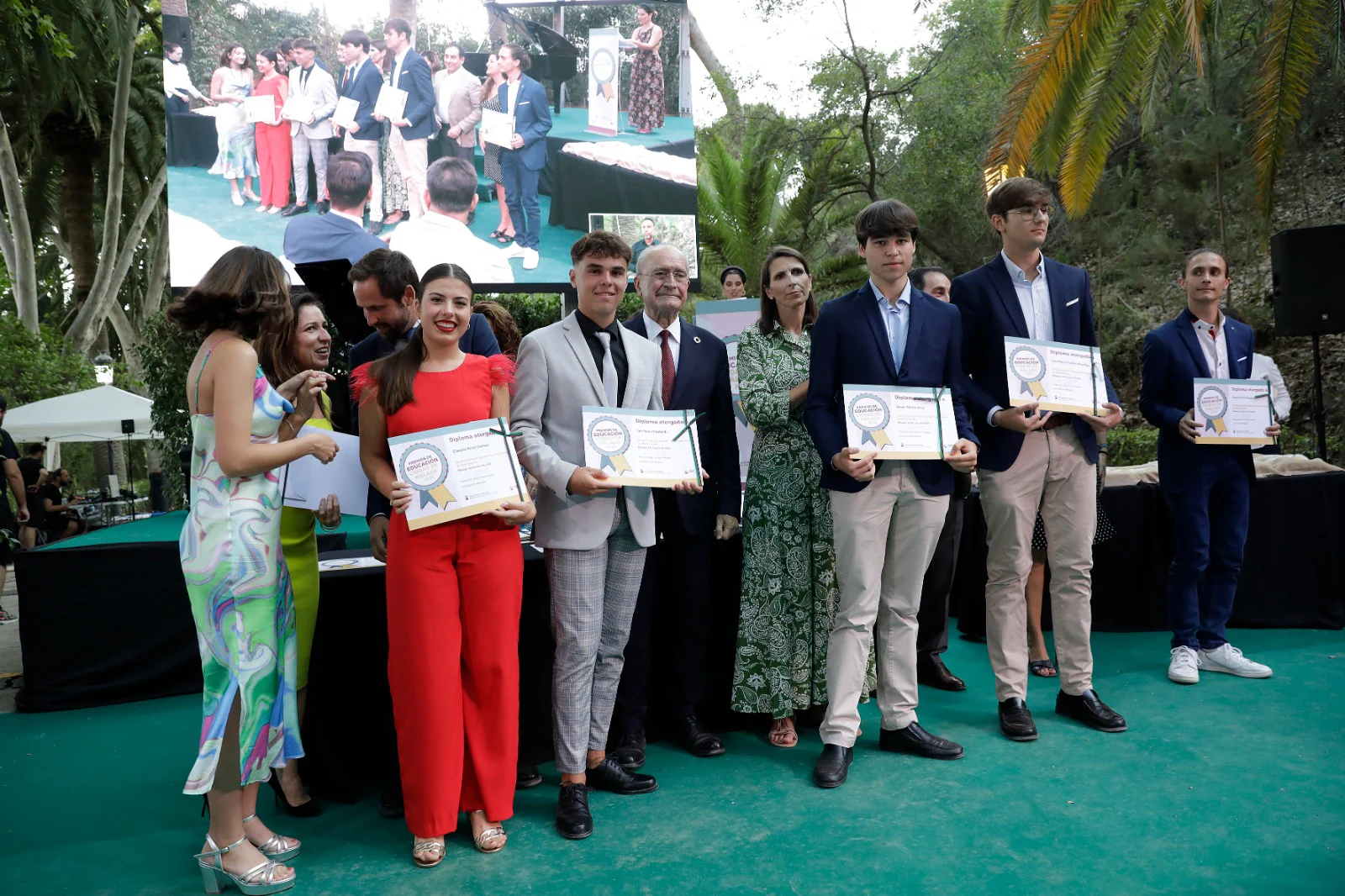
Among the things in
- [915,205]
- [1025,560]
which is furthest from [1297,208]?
[1025,560]

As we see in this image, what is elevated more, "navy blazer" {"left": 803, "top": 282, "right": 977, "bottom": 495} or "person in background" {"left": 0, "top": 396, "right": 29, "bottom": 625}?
"navy blazer" {"left": 803, "top": 282, "right": 977, "bottom": 495}

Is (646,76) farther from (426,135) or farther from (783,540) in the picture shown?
(783,540)

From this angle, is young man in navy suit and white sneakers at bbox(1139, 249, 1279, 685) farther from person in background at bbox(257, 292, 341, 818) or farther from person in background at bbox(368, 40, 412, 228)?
person in background at bbox(368, 40, 412, 228)

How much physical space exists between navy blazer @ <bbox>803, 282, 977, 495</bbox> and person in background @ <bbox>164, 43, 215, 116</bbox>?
34.6 ft

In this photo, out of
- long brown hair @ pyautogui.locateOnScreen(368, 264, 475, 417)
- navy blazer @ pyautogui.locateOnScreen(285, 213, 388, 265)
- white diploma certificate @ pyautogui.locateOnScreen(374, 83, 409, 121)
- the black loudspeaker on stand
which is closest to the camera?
long brown hair @ pyautogui.locateOnScreen(368, 264, 475, 417)

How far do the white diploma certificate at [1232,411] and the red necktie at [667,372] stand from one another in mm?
2453

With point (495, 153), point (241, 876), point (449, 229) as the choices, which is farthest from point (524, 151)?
point (241, 876)

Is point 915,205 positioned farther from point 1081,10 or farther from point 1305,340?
point 1081,10

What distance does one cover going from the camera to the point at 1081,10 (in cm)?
585

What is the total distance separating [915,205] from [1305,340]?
19.6 feet

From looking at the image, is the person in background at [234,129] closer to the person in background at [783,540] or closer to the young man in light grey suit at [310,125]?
the young man in light grey suit at [310,125]

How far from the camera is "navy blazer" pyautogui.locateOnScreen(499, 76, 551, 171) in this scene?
1173cm

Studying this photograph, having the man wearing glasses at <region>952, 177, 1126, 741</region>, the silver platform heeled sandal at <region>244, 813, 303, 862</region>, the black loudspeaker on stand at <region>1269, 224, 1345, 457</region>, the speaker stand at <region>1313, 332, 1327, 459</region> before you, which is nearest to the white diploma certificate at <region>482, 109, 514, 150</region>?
the black loudspeaker on stand at <region>1269, 224, 1345, 457</region>

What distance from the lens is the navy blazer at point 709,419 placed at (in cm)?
343
